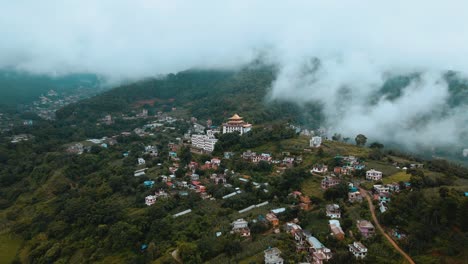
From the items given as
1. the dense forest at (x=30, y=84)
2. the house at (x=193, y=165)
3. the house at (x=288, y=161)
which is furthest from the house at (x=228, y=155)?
the dense forest at (x=30, y=84)

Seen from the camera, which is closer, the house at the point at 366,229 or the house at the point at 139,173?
the house at the point at 366,229

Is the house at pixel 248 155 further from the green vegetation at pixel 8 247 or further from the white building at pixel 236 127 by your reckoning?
the green vegetation at pixel 8 247

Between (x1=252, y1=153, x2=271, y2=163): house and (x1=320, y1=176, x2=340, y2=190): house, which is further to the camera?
(x1=252, y1=153, x2=271, y2=163): house

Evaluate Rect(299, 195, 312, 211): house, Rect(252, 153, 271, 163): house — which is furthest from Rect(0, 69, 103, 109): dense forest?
Rect(299, 195, 312, 211): house

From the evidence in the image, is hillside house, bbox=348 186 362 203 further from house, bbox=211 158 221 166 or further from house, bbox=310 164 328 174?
house, bbox=211 158 221 166

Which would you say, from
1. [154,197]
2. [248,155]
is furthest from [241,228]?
[248,155]

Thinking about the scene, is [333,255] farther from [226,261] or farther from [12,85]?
[12,85]
